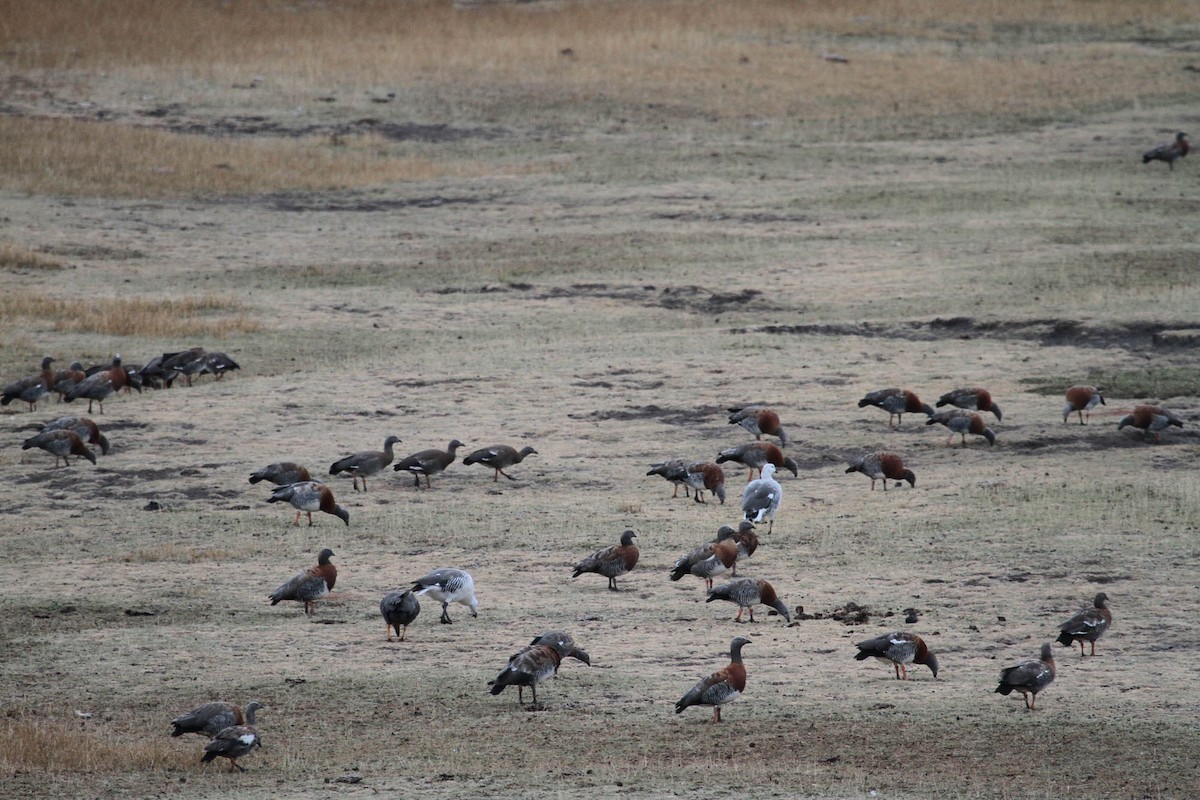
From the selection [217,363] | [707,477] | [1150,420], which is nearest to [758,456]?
[707,477]

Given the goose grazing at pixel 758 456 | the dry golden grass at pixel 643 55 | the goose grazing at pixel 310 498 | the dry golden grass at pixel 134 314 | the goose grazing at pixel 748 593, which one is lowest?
the goose grazing at pixel 748 593

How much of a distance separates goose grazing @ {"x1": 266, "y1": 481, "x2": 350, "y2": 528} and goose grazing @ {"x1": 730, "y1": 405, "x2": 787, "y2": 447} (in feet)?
15.6

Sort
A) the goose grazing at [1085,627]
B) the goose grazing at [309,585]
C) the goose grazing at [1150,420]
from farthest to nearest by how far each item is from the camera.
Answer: the goose grazing at [1150,420], the goose grazing at [309,585], the goose grazing at [1085,627]

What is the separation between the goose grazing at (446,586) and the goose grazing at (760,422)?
5886 millimetres

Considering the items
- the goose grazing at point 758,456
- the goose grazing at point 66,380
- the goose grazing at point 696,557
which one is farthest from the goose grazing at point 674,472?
the goose grazing at point 66,380

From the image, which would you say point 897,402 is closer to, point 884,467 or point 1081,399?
point 1081,399

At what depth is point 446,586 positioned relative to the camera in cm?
1262

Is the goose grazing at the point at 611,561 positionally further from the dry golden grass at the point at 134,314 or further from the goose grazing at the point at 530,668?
the dry golden grass at the point at 134,314

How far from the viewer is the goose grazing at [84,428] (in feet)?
58.1

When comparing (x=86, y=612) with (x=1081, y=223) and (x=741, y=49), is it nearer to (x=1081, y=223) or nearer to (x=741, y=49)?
(x=1081, y=223)

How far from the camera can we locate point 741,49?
140ft

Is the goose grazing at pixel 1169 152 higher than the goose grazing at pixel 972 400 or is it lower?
higher

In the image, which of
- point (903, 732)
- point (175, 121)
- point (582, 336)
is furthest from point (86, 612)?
point (175, 121)

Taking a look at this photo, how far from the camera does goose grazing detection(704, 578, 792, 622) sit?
1267cm
